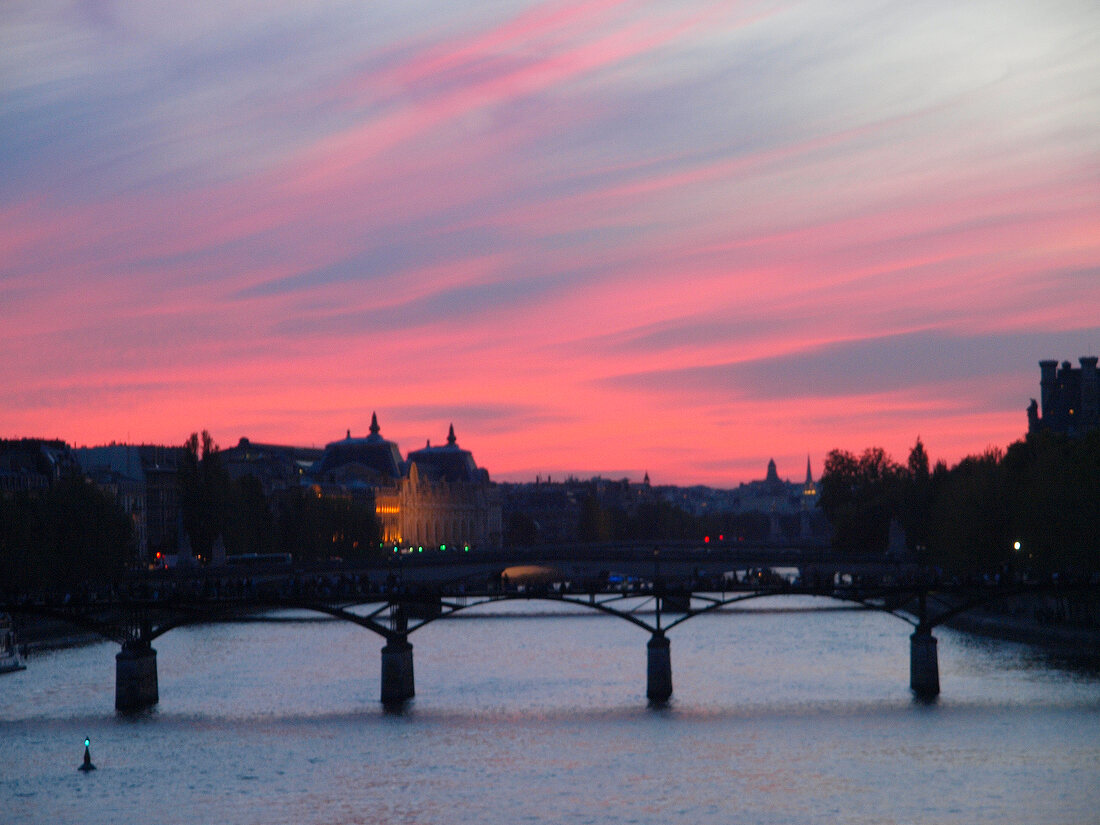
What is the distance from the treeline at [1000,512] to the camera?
91.6 meters

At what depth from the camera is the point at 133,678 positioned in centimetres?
7144

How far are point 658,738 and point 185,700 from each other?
72.3 feet

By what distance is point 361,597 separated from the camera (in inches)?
2827

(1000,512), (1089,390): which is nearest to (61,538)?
(1000,512)

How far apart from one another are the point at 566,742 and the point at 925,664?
1764 cm

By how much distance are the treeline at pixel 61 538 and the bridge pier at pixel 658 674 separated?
50.4 meters

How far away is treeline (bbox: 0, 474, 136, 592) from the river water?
18.1 metres

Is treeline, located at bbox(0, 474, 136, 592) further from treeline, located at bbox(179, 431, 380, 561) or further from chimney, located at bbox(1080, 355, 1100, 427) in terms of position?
chimney, located at bbox(1080, 355, 1100, 427)

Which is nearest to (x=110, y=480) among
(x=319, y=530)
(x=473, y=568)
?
(x=319, y=530)

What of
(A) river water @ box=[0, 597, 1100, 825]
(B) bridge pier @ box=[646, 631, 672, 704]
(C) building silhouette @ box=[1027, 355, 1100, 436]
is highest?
(C) building silhouette @ box=[1027, 355, 1100, 436]

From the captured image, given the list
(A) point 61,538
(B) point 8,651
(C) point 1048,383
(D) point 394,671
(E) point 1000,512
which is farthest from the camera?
(C) point 1048,383

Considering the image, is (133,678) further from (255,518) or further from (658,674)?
(255,518)

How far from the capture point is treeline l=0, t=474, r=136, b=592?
111750 mm

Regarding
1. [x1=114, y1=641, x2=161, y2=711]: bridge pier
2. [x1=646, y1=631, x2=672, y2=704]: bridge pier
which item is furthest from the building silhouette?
[x1=114, y1=641, x2=161, y2=711]: bridge pier
